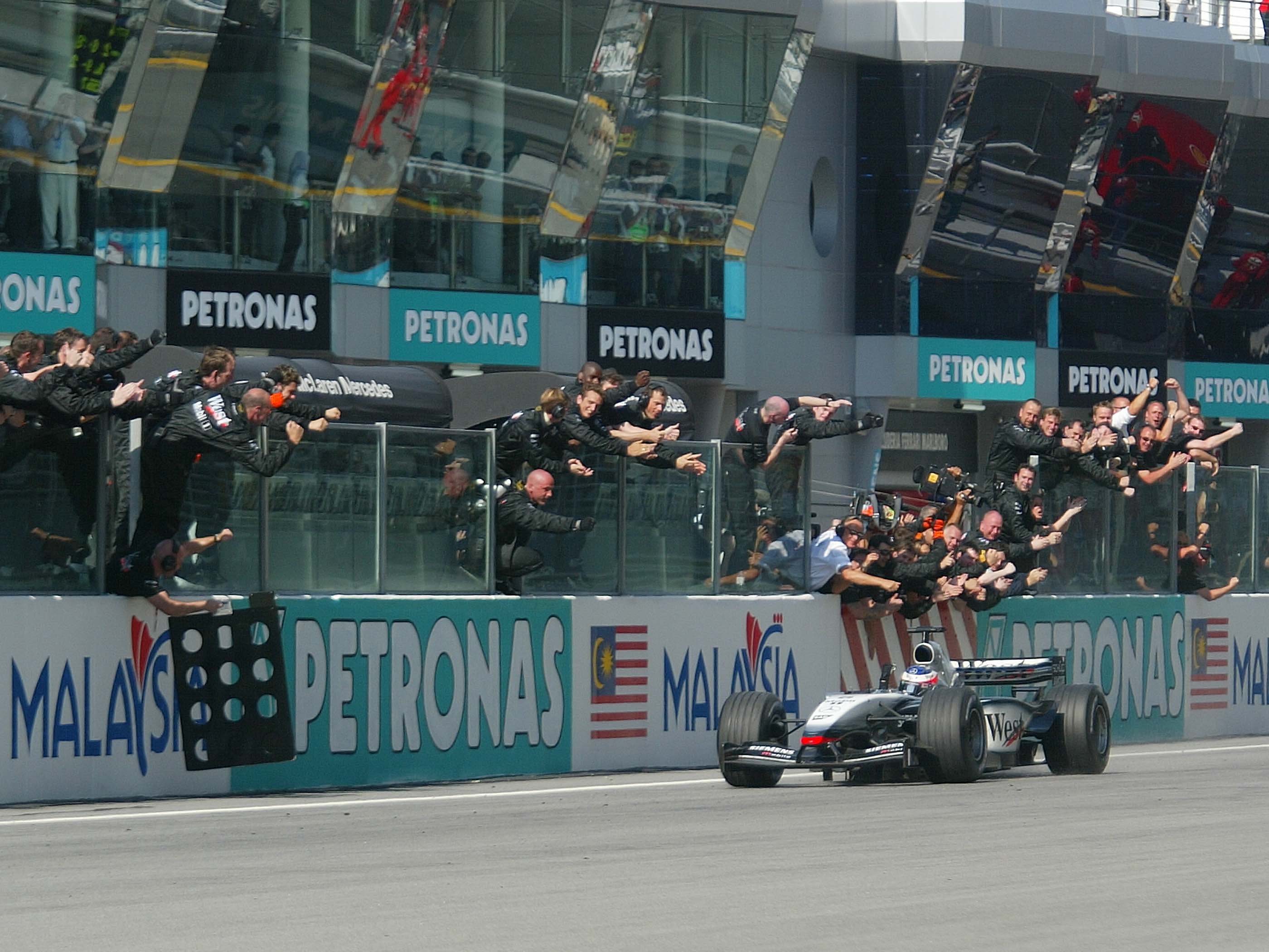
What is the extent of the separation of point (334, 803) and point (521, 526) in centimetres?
351

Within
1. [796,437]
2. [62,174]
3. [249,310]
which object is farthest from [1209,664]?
[62,174]

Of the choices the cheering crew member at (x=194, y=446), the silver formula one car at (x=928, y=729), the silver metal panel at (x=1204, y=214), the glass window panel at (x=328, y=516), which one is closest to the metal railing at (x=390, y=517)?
the glass window panel at (x=328, y=516)

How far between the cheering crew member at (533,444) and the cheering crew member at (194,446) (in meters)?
2.89

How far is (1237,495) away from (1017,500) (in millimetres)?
3977

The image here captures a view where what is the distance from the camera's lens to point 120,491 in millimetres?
14617

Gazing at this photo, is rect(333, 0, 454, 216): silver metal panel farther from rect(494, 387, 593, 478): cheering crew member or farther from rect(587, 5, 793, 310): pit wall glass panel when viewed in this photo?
rect(494, 387, 593, 478): cheering crew member

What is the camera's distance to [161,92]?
3203cm

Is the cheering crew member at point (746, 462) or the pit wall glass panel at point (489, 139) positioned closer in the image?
the cheering crew member at point (746, 462)

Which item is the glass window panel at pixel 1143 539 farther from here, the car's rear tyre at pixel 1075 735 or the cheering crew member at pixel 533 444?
the cheering crew member at pixel 533 444

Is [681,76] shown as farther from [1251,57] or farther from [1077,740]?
[1077,740]

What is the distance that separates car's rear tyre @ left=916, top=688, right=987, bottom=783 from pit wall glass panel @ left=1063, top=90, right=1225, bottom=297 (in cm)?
3256

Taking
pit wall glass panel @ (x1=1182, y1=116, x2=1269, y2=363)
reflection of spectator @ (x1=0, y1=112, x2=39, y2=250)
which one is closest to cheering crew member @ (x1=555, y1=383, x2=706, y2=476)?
reflection of spectator @ (x1=0, y1=112, x2=39, y2=250)

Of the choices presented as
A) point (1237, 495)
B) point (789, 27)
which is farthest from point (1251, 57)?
point (1237, 495)

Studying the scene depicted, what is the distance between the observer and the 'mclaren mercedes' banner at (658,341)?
128ft
